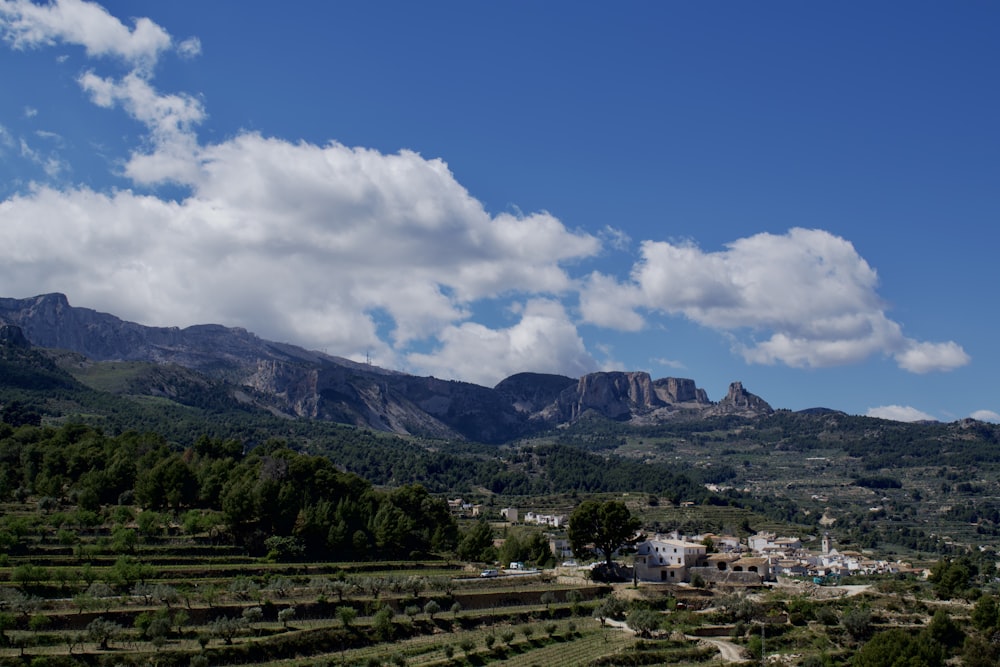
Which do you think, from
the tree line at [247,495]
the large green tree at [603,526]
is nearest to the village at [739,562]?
the large green tree at [603,526]

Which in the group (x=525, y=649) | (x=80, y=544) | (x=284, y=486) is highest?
(x=284, y=486)

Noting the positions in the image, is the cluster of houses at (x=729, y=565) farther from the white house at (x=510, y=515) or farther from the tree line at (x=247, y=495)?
the white house at (x=510, y=515)

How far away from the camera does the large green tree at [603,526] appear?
6888 cm

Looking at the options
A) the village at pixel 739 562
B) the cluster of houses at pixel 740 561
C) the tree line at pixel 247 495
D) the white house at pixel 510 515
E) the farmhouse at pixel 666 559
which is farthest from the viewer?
the white house at pixel 510 515

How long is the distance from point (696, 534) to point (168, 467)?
67.9m

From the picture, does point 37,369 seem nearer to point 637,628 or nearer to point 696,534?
point 696,534

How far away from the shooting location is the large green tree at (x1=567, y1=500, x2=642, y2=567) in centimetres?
6888

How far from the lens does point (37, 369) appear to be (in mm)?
193500

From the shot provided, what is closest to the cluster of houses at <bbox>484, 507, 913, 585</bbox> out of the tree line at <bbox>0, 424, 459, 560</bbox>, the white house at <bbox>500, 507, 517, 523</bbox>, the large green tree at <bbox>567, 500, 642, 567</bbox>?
the large green tree at <bbox>567, 500, 642, 567</bbox>

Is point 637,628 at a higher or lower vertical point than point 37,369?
lower

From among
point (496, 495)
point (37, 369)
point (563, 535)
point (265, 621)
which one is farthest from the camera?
point (37, 369)

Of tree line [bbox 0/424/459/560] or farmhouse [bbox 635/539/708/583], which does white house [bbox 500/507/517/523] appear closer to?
tree line [bbox 0/424/459/560]

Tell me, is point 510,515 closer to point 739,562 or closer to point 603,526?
point 739,562

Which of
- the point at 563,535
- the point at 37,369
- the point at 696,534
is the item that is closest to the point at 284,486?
the point at 563,535
